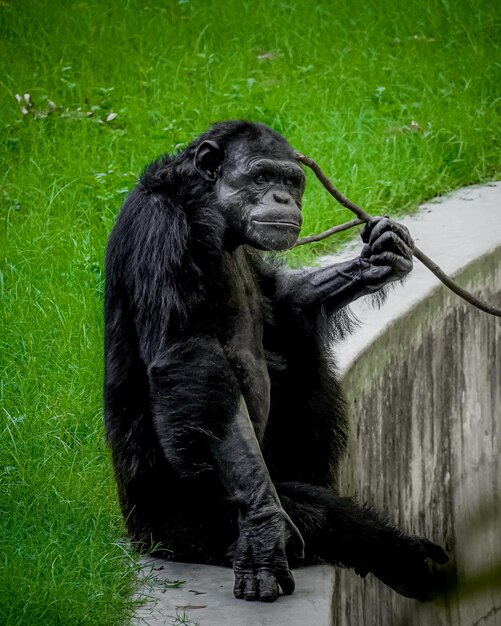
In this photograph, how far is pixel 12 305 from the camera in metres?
5.12

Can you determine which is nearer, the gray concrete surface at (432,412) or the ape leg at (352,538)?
the ape leg at (352,538)

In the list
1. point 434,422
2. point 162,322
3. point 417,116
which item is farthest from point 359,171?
point 162,322

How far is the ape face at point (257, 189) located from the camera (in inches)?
132

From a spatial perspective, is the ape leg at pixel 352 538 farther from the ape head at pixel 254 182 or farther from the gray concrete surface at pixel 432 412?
the ape head at pixel 254 182

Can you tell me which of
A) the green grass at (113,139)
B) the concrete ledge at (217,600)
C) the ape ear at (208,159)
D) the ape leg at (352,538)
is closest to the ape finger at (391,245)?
the ape ear at (208,159)

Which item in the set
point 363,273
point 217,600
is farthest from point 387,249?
point 217,600

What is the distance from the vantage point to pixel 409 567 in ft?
11.6

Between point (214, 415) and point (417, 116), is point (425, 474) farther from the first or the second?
point (417, 116)

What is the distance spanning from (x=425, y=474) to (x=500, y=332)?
1083 millimetres

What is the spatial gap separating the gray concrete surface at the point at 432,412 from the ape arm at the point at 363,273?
19.0 inches

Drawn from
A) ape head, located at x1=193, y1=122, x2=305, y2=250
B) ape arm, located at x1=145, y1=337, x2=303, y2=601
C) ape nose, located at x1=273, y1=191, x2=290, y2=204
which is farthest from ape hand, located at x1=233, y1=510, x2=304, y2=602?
ape nose, located at x1=273, y1=191, x2=290, y2=204

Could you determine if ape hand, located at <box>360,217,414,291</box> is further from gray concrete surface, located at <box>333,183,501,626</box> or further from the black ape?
gray concrete surface, located at <box>333,183,501,626</box>

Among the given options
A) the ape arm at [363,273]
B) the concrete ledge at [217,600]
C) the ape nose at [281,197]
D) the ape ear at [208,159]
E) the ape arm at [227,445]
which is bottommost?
the concrete ledge at [217,600]

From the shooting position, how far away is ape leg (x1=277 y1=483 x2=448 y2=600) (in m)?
3.33
